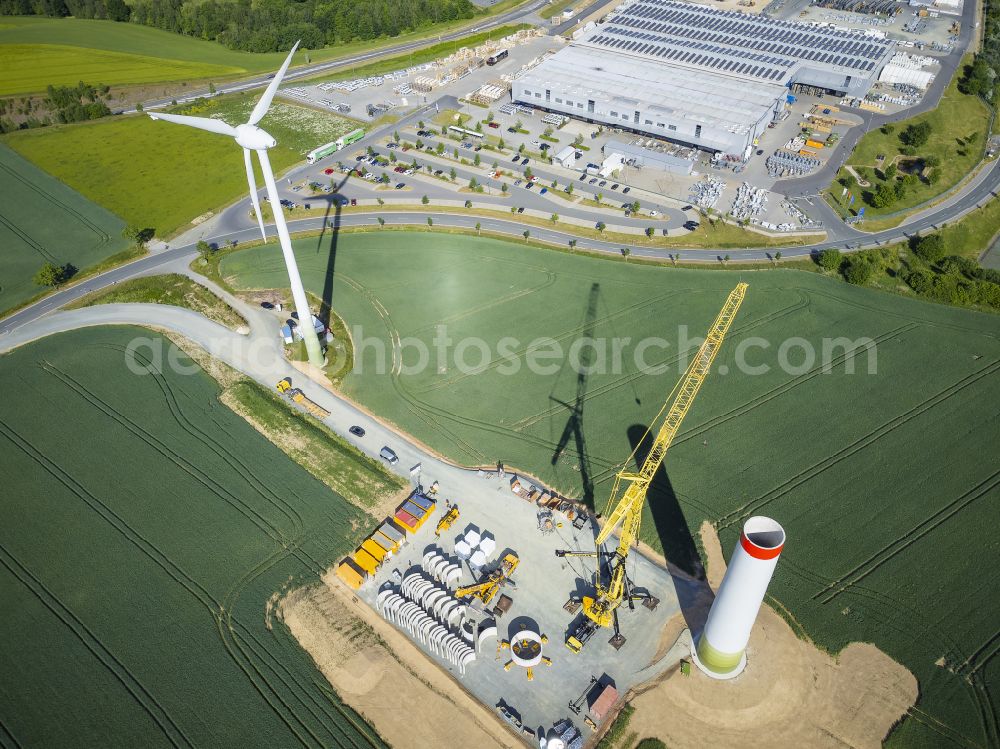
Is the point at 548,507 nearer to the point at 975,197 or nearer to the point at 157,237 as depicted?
the point at 157,237

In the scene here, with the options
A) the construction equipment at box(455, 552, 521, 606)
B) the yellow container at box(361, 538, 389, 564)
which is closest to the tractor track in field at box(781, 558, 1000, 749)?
the construction equipment at box(455, 552, 521, 606)

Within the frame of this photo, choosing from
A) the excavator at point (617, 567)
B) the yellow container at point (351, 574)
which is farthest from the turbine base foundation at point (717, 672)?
the yellow container at point (351, 574)

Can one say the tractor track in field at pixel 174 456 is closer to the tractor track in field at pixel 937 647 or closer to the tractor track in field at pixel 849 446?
the tractor track in field at pixel 849 446

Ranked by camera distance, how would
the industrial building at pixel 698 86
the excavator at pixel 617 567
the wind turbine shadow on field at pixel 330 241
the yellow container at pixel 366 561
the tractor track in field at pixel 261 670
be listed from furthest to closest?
the industrial building at pixel 698 86 → the wind turbine shadow on field at pixel 330 241 → the yellow container at pixel 366 561 → the excavator at pixel 617 567 → the tractor track in field at pixel 261 670

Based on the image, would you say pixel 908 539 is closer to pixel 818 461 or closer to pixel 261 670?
pixel 818 461

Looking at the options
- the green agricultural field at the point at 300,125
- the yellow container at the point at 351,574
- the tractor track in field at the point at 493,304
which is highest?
the green agricultural field at the point at 300,125

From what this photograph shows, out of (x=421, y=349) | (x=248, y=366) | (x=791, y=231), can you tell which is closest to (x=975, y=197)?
(x=791, y=231)

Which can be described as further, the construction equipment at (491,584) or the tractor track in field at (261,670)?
the construction equipment at (491,584)

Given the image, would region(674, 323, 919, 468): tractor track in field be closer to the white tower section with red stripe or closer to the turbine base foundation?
the turbine base foundation
